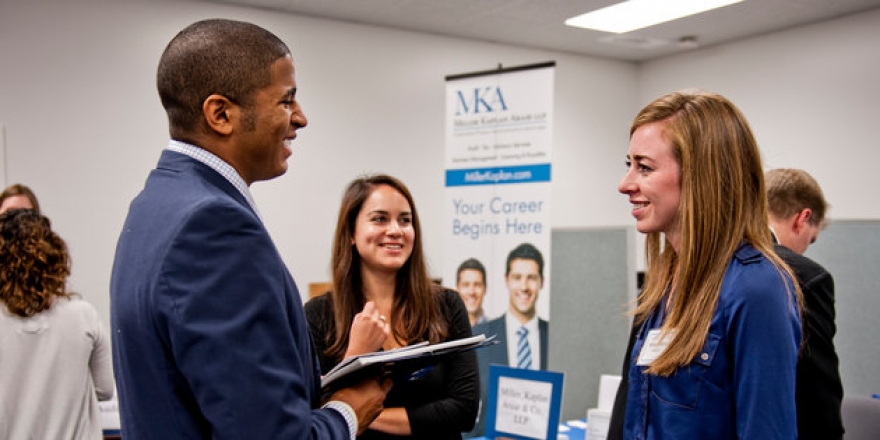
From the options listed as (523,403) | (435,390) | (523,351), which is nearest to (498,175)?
(523,351)

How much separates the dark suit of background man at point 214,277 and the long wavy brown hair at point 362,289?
3.14 ft

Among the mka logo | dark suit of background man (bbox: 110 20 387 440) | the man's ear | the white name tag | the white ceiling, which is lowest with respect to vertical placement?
the white name tag

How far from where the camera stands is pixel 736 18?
561 cm

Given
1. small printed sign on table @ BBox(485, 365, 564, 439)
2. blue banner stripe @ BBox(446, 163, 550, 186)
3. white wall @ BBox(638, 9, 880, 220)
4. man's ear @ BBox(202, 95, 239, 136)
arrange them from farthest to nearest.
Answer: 1. white wall @ BBox(638, 9, 880, 220)
2. blue banner stripe @ BBox(446, 163, 550, 186)
3. small printed sign on table @ BBox(485, 365, 564, 439)
4. man's ear @ BBox(202, 95, 239, 136)

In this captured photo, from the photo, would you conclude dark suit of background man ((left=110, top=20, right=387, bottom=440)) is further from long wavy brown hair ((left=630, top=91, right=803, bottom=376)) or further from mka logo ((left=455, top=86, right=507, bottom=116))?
mka logo ((left=455, top=86, right=507, bottom=116))

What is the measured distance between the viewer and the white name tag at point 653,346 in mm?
1308

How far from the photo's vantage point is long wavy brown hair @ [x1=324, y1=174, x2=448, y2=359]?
2039 mm

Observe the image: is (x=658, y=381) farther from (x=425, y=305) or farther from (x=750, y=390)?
(x=425, y=305)

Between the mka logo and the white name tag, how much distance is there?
2.58m

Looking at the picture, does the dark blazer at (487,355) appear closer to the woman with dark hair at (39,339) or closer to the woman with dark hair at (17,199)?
the woman with dark hair at (39,339)

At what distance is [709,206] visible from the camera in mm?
1278

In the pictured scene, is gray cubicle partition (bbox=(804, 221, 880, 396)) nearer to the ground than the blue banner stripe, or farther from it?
nearer to the ground

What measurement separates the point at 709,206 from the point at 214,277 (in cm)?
80

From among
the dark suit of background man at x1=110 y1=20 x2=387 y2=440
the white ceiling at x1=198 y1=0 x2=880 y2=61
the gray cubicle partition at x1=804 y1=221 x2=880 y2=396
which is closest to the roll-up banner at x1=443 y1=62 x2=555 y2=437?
the gray cubicle partition at x1=804 y1=221 x2=880 y2=396
